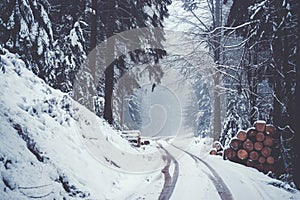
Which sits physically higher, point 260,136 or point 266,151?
point 260,136

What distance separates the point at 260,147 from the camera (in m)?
11.5

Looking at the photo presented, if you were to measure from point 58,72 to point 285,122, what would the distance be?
9700mm

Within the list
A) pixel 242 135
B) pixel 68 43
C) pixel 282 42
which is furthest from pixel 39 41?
pixel 242 135

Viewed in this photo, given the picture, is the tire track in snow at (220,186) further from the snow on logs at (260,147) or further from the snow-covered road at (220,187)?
the snow on logs at (260,147)

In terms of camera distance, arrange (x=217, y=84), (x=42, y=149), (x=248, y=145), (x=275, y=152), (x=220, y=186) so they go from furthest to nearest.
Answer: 1. (x=217, y=84)
2. (x=248, y=145)
3. (x=275, y=152)
4. (x=220, y=186)
5. (x=42, y=149)

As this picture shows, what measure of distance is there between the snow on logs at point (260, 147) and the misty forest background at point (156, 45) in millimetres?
563

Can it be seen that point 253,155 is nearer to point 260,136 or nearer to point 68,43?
point 260,136

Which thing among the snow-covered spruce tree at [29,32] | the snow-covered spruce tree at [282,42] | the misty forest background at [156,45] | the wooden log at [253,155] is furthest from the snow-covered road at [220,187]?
the snow-covered spruce tree at [29,32]

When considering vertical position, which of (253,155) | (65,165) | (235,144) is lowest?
(253,155)

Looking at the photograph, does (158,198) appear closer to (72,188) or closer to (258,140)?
(72,188)

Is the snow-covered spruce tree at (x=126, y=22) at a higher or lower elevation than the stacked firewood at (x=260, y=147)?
higher

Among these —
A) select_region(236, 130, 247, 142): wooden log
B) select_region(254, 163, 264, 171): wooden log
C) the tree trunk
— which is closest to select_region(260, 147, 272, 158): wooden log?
select_region(254, 163, 264, 171): wooden log

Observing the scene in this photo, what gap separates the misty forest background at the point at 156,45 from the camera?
383 inches

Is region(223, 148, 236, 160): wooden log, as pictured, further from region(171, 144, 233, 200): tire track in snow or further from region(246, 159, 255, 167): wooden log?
region(171, 144, 233, 200): tire track in snow
